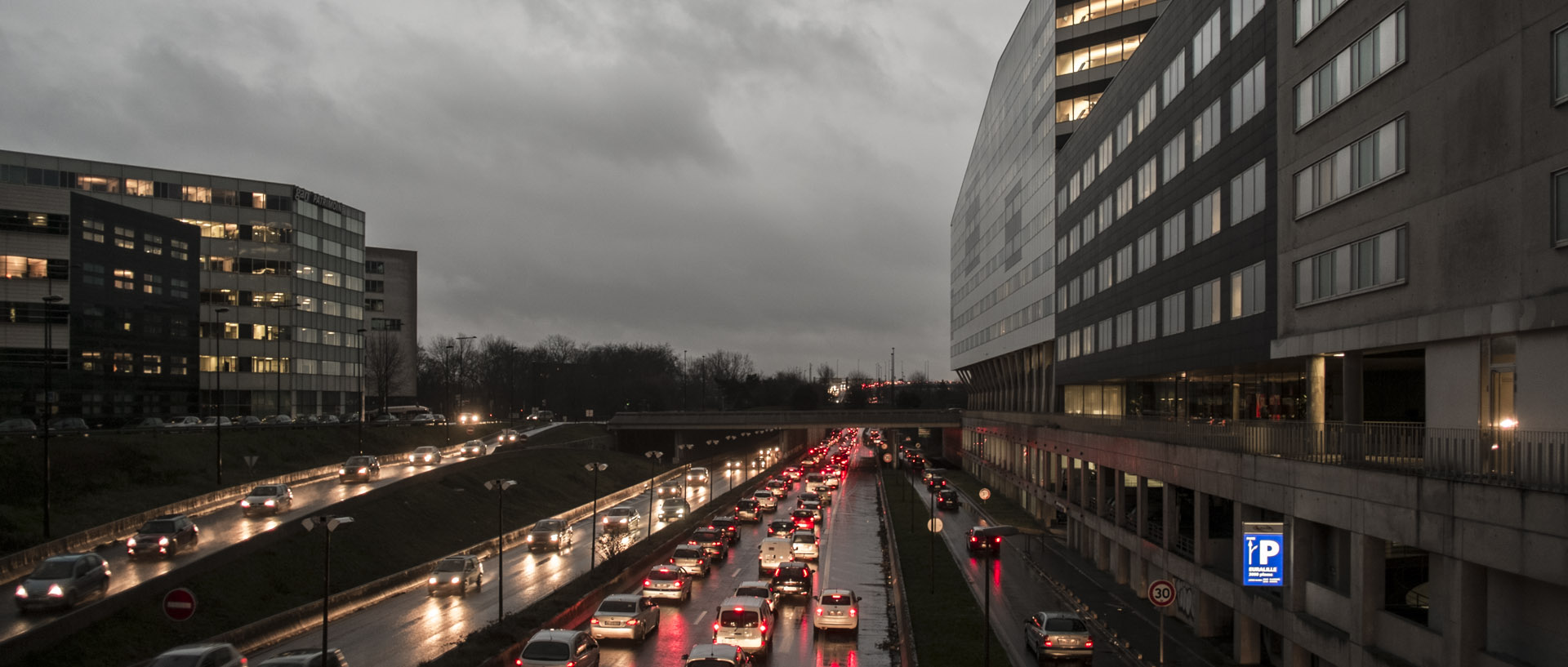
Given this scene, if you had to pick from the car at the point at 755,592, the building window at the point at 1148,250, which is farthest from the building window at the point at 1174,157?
the car at the point at 755,592

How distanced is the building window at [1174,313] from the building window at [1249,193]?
754 cm

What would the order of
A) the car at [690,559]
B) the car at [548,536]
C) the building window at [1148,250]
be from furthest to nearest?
the car at [548,536] < the building window at [1148,250] < the car at [690,559]

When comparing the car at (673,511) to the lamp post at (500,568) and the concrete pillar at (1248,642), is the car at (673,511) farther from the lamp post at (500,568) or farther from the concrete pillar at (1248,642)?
the concrete pillar at (1248,642)

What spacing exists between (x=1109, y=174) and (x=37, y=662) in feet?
171

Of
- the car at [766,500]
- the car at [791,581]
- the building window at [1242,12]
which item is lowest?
the car at [766,500]

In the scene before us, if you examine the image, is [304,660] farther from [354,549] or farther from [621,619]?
[354,549]

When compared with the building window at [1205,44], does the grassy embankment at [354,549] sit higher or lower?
lower

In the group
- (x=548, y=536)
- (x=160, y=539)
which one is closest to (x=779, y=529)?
(x=548, y=536)

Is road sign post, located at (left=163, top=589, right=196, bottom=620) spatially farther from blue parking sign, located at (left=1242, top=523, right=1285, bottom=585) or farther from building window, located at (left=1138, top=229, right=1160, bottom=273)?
building window, located at (left=1138, top=229, right=1160, bottom=273)

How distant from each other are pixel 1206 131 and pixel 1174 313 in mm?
8759

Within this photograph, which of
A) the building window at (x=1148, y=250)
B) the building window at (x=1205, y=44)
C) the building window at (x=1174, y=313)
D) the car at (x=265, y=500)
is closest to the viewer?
the building window at (x=1205, y=44)

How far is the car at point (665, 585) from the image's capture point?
3938 centimetres

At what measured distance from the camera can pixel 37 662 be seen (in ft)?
86.2

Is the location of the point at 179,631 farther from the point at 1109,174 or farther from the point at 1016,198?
the point at 1016,198
